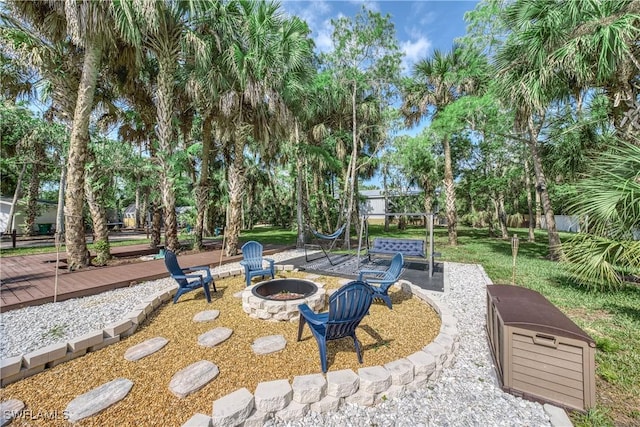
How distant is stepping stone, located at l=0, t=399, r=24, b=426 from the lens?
77.9 inches

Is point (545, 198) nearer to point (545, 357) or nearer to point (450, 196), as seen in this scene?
point (450, 196)

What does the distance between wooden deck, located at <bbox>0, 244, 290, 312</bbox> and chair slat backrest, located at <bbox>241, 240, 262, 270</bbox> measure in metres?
2.64

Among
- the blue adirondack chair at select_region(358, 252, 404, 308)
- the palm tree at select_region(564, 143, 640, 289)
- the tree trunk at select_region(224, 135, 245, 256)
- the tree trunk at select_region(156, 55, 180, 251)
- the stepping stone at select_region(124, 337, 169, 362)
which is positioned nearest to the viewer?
the stepping stone at select_region(124, 337, 169, 362)

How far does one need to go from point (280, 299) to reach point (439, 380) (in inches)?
103

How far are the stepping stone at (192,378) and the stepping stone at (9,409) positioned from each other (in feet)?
3.80

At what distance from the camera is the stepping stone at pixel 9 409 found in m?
1.98

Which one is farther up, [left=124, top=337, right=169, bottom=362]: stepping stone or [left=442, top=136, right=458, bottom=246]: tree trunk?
[left=442, top=136, right=458, bottom=246]: tree trunk

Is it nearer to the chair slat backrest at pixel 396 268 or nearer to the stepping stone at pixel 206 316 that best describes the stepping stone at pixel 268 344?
the stepping stone at pixel 206 316

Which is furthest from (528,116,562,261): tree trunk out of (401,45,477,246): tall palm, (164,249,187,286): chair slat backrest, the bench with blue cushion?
(164,249,187,286): chair slat backrest

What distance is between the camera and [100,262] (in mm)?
7324

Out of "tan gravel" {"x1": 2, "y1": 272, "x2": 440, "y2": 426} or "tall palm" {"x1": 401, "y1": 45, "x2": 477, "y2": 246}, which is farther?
"tall palm" {"x1": 401, "y1": 45, "x2": 477, "y2": 246}

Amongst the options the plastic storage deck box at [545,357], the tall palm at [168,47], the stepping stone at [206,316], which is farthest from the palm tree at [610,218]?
the tall palm at [168,47]

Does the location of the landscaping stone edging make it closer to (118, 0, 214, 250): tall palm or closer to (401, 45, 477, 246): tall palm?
(118, 0, 214, 250): tall palm

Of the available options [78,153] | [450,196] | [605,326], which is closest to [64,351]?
[78,153]
